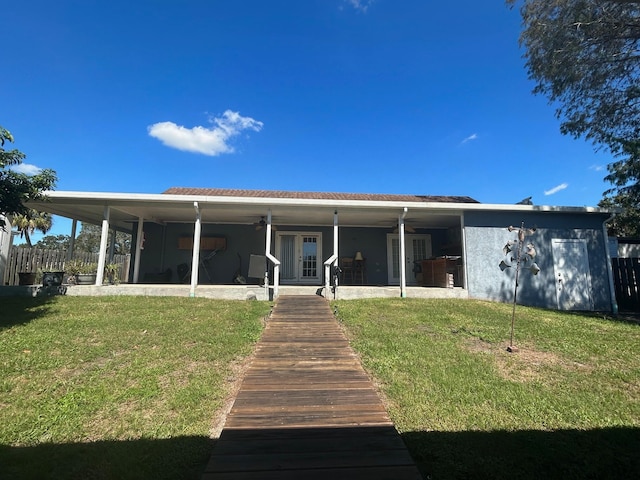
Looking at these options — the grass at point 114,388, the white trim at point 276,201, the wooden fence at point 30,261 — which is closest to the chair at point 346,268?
the white trim at point 276,201

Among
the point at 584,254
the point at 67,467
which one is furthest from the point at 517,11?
the point at 67,467

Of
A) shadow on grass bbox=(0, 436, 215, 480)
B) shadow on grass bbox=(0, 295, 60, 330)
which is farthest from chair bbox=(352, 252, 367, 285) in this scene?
shadow on grass bbox=(0, 436, 215, 480)

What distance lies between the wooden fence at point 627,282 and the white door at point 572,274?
1.40 metres

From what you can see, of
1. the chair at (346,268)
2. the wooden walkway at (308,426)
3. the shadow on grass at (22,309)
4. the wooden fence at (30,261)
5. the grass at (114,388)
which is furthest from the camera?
the chair at (346,268)

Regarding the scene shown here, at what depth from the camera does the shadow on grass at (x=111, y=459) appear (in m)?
2.22

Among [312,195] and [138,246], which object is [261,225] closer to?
[312,195]

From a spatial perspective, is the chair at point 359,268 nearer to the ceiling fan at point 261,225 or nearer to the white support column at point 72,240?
the ceiling fan at point 261,225

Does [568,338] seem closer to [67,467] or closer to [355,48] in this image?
[67,467]

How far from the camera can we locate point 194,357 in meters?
4.36

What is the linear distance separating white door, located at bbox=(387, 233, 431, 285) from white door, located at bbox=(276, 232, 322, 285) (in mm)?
2674

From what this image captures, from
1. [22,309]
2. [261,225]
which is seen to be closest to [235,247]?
[261,225]

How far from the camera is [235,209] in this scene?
30.1ft

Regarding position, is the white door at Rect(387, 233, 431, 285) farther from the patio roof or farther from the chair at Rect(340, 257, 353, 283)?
the chair at Rect(340, 257, 353, 283)

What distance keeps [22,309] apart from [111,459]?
6.49 metres
